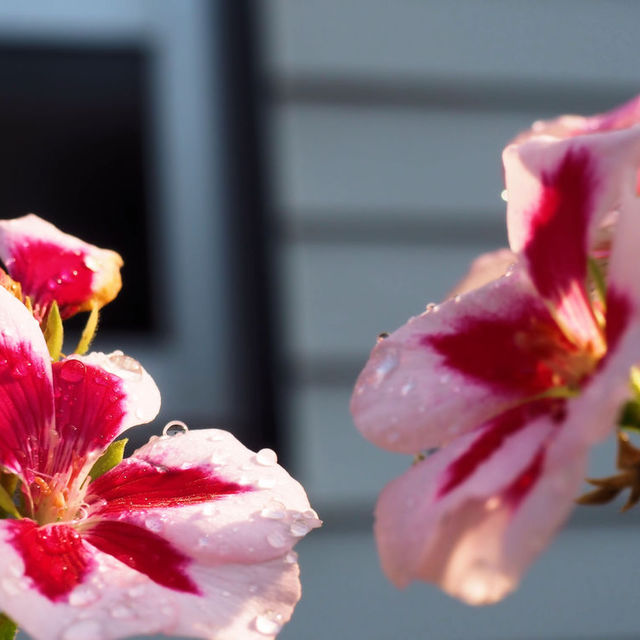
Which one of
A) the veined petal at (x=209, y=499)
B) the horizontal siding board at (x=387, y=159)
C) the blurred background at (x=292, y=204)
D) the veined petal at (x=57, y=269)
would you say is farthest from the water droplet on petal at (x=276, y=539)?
the horizontal siding board at (x=387, y=159)

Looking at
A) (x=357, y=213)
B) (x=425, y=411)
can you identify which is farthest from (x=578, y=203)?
(x=357, y=213)

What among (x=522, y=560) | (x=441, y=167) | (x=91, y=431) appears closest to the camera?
(x=522, y=560)

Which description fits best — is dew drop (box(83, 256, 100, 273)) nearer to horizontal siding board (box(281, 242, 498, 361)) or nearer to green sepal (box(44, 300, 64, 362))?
green sepal (box(44, 300, 64, 362))

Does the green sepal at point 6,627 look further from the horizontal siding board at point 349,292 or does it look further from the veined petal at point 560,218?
the horizontal siding board at point 349,292

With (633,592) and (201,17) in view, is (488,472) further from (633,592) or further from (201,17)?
(633,592)

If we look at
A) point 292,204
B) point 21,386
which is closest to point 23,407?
point 21,386

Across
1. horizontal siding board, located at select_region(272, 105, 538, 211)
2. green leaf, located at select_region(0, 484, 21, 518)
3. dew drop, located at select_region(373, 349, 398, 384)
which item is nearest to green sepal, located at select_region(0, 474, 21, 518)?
green leaf, located at select_region(0, 484, 21, 518)
